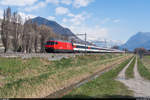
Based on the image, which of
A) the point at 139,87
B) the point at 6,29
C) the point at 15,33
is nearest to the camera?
the point at 139,87

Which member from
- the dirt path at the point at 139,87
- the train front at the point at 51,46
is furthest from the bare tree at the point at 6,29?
the dirt path at the point at 139,87

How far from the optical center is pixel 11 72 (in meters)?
20.4

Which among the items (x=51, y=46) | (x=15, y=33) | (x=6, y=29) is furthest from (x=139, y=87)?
(x=15, y=33)

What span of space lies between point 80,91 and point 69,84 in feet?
15.9

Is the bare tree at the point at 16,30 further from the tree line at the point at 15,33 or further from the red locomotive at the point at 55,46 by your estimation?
the red locomotive at the point at 55,46

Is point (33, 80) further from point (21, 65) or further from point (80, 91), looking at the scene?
point (21, 65)

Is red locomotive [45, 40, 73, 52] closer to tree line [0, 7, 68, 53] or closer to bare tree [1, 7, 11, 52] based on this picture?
tree line [0, 7, 68, 53]

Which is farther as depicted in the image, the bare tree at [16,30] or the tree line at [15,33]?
the bare tree at [16,30]

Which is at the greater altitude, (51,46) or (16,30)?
(16,30)

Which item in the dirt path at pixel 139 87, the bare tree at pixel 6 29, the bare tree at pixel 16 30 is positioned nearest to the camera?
the dirt path at pixel 139 87

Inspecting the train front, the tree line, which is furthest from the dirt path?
the tree line

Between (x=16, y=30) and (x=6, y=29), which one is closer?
(x=6, y=29)

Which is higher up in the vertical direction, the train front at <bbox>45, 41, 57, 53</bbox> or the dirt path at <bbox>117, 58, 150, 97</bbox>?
the train front at <bbox>45, 41, 57, 53</bbox>

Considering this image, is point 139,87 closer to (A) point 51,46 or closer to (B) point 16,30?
(A) point 51,46
